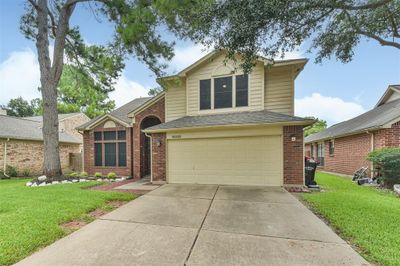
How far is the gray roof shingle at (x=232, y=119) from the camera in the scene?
26.0 feet

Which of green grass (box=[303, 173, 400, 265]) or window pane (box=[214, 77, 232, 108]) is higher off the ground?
window pane (box=[214, 77, 232, 108])

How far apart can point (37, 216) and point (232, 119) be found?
7.07 m

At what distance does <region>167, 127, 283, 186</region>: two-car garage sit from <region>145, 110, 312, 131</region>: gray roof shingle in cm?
43

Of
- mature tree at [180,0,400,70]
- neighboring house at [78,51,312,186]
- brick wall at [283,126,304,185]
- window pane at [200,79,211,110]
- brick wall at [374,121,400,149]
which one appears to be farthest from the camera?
window pane at [200,79,211,110]

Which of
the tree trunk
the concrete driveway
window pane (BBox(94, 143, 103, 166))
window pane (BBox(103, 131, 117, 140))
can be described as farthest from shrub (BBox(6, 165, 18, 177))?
the concrete driveway

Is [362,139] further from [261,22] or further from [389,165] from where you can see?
[261,22]

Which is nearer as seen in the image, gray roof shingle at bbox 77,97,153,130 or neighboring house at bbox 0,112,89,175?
gray roof shingle at bbox 77,97,153,130

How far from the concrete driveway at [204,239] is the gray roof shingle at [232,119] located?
11.3ft

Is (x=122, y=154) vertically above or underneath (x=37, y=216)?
above

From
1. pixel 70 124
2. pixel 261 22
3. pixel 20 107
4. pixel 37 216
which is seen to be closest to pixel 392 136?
pixel 261 22

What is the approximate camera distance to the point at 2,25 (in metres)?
10.0

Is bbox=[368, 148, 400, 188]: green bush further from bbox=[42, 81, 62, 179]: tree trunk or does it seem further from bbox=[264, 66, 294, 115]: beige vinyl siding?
bbox=[42, 81, 62, 179]: tree trunk

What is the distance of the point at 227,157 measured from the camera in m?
8.67

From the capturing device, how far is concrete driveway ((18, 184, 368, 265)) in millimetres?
2887
